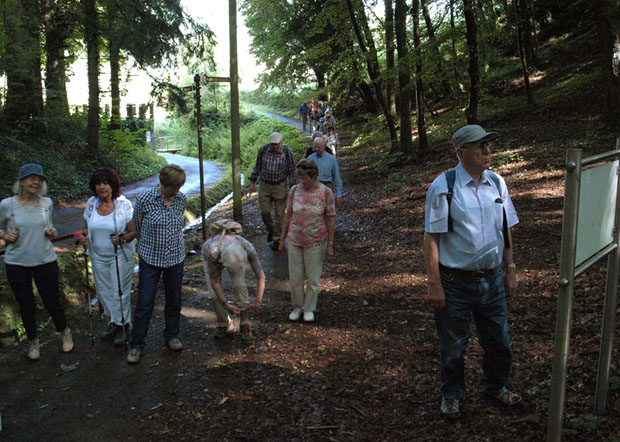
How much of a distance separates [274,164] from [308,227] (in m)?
3.59

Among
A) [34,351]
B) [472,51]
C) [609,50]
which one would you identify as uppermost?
[472,51]

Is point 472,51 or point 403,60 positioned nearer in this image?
point 472,51

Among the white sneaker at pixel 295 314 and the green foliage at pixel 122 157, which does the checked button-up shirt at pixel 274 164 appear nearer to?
the white sneaker at pixel 295 314

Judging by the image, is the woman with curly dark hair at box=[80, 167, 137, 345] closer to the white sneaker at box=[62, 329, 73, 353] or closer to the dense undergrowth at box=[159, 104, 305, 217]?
the white sneaker at box=[62, 329, 73, 353]

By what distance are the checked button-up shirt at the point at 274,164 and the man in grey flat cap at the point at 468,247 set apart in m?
6.04

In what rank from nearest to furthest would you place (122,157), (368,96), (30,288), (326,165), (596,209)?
(596,209) < (30,288) < (326,165) < (122,157) < (368,96)

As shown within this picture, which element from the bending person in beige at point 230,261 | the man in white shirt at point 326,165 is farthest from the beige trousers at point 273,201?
the bending person in beige at point 230,261

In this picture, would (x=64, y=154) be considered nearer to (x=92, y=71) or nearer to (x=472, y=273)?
(x=92, y=71)

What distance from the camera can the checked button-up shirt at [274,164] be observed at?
9469 mm

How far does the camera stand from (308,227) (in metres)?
6.09

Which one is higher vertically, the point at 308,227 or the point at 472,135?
the point at 472,135

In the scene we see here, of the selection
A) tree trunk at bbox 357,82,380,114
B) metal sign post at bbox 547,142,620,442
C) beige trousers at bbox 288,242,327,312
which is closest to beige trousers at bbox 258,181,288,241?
beige trousers at bbox 288,242,327,312

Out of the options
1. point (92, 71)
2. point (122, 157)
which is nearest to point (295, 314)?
point (92, 71)

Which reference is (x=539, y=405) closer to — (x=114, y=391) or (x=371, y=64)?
(x=114, y=391)
